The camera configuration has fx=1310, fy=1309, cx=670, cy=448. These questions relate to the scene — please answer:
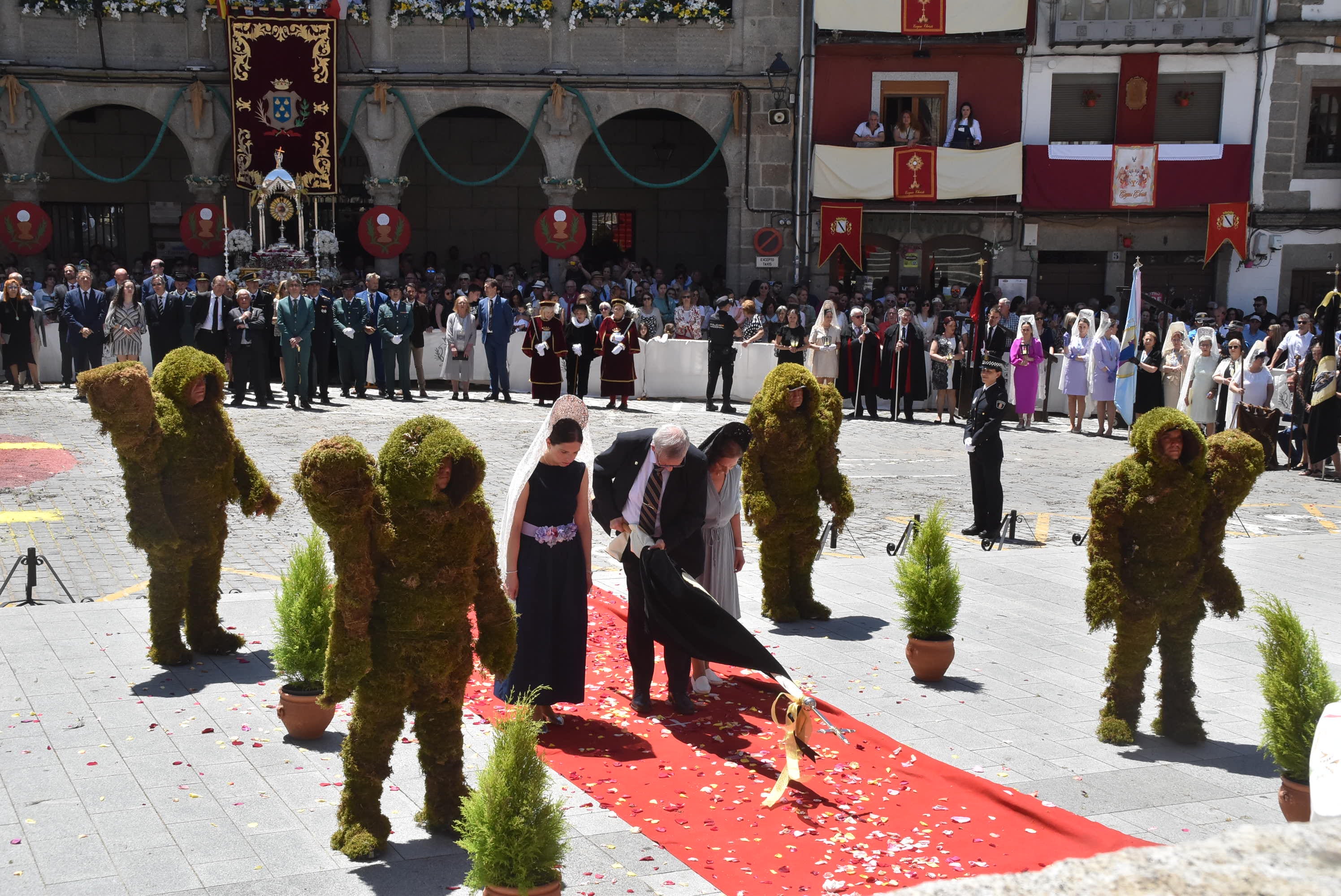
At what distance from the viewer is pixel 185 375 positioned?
7.80 meters

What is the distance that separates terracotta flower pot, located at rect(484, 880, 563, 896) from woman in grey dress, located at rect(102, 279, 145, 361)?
16.4m

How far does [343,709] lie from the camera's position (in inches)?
290

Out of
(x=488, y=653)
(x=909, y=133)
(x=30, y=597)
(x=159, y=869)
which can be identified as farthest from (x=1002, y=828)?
(x=909, y=133)

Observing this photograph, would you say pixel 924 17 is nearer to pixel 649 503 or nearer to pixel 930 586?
pixel 930 586

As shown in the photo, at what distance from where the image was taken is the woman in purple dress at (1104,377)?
65.4 feet

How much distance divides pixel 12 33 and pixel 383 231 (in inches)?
319

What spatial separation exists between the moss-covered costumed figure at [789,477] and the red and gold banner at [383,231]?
17.3 meters

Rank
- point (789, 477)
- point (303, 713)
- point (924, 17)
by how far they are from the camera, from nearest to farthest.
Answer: point (303, 713) → point (789, 477) → point (924, 17)

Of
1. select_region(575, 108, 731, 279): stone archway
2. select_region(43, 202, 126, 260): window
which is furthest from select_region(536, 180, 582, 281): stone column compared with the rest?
select_region(43, 202, 126, 260): window

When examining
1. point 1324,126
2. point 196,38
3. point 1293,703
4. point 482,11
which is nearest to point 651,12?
point 482,11

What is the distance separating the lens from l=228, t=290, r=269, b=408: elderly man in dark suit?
18.6 m

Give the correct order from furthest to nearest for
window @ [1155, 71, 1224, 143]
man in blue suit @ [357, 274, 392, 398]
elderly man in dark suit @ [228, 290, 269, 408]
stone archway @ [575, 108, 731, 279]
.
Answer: stone archway @ [575, 108, 731, 279] < window @ [1155, 71, 1224, 143] < man in blue suit @ [357, 274, 392, 398] < elderly man in dark suit @ [228, 290, 269, 408]

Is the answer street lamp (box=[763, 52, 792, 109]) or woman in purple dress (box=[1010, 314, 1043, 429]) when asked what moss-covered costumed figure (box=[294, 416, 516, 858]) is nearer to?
woman in purple dress (box=[1010, 314, 1043, 429])

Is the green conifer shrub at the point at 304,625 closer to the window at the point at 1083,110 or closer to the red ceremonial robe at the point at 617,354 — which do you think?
the red ceremonial robe at the point at 617,354
